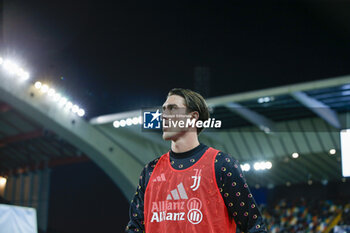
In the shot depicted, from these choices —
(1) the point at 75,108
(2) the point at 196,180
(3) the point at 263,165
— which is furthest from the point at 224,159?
(3) the point at 263,165

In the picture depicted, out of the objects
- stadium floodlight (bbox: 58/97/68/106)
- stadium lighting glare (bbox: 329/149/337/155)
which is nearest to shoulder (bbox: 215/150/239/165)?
stadium floodlight (bbox: 58/97/68/106)

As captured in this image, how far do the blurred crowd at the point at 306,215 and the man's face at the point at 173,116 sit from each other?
66.8ft

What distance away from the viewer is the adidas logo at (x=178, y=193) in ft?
8.55

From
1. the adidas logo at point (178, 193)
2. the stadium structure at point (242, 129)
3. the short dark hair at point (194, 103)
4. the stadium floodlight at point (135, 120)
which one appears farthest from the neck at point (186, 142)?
A: the stadium floodlight at point (135, 120)

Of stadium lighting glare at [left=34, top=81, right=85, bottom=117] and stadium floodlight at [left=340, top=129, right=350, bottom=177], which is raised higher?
stadium lighting glare at [left=34, top=81, right=85, bottom=117]

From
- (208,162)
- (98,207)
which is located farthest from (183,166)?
(98,207)

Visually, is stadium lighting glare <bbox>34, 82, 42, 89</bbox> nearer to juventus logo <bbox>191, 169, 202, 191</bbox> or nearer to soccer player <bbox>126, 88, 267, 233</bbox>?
soccer player <bbox>126, 88, 267, 233</bbox>

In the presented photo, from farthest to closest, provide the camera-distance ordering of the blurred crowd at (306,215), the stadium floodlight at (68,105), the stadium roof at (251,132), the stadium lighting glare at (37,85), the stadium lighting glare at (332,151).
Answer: the blurred crowd at (306,215) → the stadium lighting glare at (332,151) → the stadium floodlight at (68,105) → the stadium lighting glare at (37,85) → the stadium roof at (251,132)

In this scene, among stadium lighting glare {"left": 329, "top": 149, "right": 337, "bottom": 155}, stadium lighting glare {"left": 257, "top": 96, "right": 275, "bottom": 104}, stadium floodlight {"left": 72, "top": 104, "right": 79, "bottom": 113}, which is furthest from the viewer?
stadium lighting glare {"left": 329, "top": 149, "right": 337, "bottom": 155}

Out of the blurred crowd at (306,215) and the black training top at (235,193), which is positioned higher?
the blurred crowd at (306,215)

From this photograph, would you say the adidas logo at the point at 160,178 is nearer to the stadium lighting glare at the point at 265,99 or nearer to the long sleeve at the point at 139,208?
the long sleeve at the point at 139,208

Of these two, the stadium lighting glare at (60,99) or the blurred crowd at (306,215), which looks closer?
the stadium lighting glare at (60,99)

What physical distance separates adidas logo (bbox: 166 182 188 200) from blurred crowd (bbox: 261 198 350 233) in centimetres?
2035

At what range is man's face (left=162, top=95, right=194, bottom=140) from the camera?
2.67 meters
